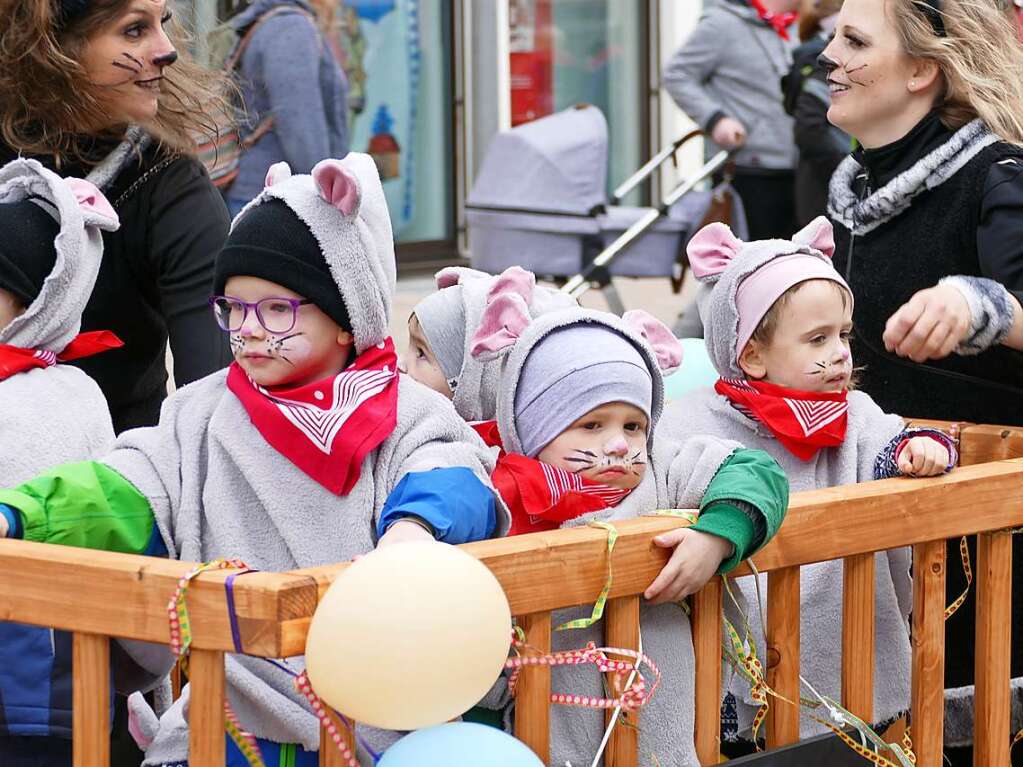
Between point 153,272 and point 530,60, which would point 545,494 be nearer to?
point 153,272

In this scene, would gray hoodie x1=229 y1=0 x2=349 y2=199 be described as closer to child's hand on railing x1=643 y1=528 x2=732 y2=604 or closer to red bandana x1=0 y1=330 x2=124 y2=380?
red bandana x1=0 y1=330 x2=124 y2=380

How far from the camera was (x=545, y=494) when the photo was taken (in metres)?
2.44

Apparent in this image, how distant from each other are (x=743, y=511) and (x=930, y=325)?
0.72 m

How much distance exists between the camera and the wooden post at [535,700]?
7.17 feet

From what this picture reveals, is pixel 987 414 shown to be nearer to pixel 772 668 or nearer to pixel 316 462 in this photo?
pixel 772 668

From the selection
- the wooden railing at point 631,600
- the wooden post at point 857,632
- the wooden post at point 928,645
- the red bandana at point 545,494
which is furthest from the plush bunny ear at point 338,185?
the wooden post at point 928,645

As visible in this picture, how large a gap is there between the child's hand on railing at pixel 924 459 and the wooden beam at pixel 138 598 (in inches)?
43.8

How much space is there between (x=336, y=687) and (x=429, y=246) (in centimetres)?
974

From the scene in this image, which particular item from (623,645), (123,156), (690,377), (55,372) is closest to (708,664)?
(623,645)

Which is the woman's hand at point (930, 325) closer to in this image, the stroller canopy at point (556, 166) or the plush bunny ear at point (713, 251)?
the plush bunny ear at point (713, 251)

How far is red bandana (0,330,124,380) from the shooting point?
279 cm

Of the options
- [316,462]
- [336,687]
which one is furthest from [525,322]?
[336,687]

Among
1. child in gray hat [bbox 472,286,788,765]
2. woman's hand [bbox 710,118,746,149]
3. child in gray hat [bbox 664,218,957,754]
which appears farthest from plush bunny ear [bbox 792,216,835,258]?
woman's hand [bbox 710,118,746,149]

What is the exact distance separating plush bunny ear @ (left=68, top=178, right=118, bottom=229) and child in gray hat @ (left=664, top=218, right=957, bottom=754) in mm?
1068
